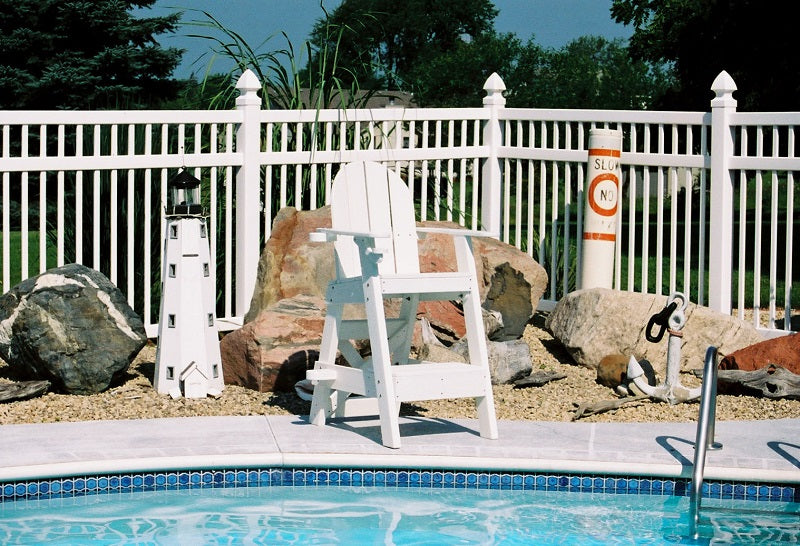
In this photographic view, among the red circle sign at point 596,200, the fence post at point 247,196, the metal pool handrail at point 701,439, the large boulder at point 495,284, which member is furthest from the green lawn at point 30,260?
the metal pool handrail at point 701,439

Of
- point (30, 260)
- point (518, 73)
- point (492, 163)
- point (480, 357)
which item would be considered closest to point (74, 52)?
point (30, 260)

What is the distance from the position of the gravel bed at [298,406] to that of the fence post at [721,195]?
1.56 meters

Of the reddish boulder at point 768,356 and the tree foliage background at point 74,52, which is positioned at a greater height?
the tree foliage background at point 74,52

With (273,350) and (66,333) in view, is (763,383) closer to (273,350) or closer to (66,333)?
(273,350)

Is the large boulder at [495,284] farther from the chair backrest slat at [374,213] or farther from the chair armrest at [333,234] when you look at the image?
the chair armrest at [333,234]

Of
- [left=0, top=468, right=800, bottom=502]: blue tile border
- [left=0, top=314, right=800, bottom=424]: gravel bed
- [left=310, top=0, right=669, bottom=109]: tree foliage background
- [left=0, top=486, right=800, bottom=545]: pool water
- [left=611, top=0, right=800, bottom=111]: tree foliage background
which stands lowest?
[left=0, top=486, right=800, bottom=545]: pool water

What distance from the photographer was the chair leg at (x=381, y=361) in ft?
18.2

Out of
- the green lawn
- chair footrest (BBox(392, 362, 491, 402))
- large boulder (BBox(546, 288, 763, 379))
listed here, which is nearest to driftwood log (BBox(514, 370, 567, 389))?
large boulder (BBox(546, 288, 763, 379))

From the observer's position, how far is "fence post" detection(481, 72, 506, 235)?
9.43m

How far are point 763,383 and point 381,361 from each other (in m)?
2.42

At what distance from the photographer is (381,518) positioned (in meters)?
5.25

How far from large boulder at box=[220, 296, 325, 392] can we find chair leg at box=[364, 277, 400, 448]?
1.32 m

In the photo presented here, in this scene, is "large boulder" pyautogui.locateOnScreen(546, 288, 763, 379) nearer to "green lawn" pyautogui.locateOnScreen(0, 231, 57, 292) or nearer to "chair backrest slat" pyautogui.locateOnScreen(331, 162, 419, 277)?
"chair backrest slat" pyautogui.locateOnScreen(331, 162, 419, 277)

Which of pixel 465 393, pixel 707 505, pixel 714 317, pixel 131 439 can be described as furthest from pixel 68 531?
pixel 714 317
